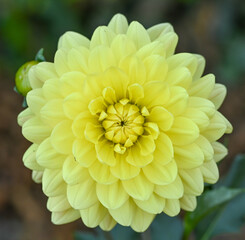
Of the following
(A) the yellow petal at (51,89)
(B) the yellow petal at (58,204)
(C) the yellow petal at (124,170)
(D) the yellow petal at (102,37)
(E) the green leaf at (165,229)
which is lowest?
(E) the green leaf at (165,229)

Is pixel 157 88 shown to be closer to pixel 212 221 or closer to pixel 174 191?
pixel 174 191

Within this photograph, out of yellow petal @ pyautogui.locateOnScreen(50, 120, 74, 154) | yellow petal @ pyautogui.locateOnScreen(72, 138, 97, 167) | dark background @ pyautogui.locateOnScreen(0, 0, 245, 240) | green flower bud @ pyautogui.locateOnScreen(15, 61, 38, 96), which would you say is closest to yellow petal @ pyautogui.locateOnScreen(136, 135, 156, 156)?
yellow petal @ pyautogui.locateOnScreen(72, 138, 97, 167)

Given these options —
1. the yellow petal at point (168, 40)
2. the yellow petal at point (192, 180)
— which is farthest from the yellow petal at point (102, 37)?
the yellow petal at point (192, 180)

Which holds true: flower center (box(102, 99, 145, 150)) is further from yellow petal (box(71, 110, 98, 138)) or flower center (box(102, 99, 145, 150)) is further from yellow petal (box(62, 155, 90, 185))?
yellow petal (box(62, 155, 90, 185))

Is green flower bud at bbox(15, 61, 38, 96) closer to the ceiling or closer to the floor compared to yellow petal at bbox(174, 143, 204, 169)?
closer to the ceiling

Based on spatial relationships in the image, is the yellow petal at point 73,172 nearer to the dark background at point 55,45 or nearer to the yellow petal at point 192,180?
the yellow petal at point 192,180

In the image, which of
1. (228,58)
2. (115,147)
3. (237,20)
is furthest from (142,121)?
(237,20)
